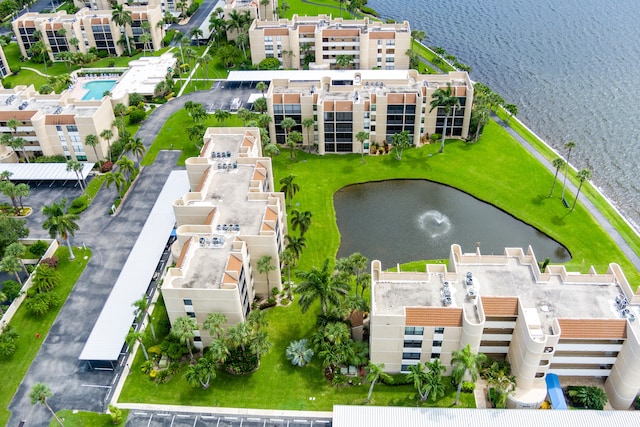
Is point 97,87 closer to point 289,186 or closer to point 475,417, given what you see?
point 289,186

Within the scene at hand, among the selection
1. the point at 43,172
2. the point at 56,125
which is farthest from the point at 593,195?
the point at 56,125

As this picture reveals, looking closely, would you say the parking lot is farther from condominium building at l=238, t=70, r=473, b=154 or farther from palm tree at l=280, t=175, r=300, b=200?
condominium building at l=238, t=70, r=473, b=154

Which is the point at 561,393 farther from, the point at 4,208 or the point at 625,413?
the point at 4,208

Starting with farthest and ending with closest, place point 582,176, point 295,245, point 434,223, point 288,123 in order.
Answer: point 288,123
point 434,223
point 582,176
point 295,245

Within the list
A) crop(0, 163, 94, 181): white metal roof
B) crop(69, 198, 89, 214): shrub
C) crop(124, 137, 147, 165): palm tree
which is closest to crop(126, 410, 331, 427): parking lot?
crop(69, 198, 89, 214): shrub

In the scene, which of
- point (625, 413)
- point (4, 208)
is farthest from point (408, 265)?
point (4, 208)
